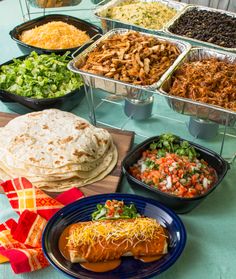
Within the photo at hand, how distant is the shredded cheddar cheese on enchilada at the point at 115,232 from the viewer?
1.24 m

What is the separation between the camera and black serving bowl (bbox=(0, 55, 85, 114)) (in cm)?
190

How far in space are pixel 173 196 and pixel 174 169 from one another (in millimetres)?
148

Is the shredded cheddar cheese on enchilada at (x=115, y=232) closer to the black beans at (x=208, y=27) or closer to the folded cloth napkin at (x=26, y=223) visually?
the folded cloth napkin at (x=26, y=223)

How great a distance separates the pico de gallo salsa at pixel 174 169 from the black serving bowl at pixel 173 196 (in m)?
0.02

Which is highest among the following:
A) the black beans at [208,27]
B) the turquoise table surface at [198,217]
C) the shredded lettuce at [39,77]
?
the black beans at [208,27]

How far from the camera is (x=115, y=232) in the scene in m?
1.25

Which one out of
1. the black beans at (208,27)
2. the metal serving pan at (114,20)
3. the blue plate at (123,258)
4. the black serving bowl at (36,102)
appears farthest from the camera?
the metal serving pan at (114,20)

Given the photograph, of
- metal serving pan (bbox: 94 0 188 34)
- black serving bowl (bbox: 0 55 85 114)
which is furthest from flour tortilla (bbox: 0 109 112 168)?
metal serving pan (bbox: 94 0 188 34)

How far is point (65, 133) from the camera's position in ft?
5.54

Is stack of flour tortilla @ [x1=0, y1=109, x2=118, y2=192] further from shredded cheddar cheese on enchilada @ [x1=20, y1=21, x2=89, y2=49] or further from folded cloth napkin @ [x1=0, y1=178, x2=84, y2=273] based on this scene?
shredded cheddar cheese on enchilada @ [x1=20, y1=21, x2=89, y2=49]

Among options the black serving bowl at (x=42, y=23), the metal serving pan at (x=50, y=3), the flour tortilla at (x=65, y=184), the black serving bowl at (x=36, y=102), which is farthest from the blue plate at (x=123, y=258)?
the metal serving pan at (x=50, y=3)

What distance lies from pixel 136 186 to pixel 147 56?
0.75m

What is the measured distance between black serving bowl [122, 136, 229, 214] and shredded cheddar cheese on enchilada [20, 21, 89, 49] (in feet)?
3.44

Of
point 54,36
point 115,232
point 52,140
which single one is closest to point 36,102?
point 52,140
